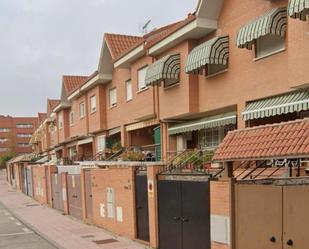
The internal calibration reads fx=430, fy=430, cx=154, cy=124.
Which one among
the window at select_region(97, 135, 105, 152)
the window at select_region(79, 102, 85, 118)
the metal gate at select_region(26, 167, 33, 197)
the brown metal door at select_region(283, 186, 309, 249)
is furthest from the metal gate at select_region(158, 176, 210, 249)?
→ the metal gate at select_region(26, 167, 33, 197)

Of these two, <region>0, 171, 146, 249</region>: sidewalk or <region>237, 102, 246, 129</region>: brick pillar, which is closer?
<region>237, 102, 246, 129</region>: brick pillar

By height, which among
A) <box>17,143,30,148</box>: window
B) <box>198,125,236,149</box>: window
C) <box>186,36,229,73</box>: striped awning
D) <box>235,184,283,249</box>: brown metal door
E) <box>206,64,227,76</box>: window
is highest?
<box>186,36,229,73</box>: striped awning

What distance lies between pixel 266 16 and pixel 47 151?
39.8m

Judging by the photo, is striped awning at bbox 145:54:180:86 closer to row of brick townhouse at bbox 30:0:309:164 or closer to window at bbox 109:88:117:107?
row of brick townhouse at bbox 30:0:309:164

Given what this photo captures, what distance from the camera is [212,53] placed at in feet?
45.2

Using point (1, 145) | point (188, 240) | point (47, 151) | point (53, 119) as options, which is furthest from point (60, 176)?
point (1, 145)

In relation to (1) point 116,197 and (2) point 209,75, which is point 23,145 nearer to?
(1) point 116,197

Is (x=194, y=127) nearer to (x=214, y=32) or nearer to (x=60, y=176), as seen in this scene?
(x=214, y=32)

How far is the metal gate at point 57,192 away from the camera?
23.5m

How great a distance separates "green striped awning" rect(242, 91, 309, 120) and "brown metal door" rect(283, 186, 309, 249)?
13.9 feet

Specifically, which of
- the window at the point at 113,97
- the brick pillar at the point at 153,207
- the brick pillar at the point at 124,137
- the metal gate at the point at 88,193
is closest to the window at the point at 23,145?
the window at the point at 113,97

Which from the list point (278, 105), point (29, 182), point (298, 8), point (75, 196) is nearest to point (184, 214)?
point (278, 105)

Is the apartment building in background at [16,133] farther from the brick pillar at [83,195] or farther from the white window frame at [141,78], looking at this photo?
the brick pillar at [83,195]

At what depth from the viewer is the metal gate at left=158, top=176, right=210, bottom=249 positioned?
1018 cm
